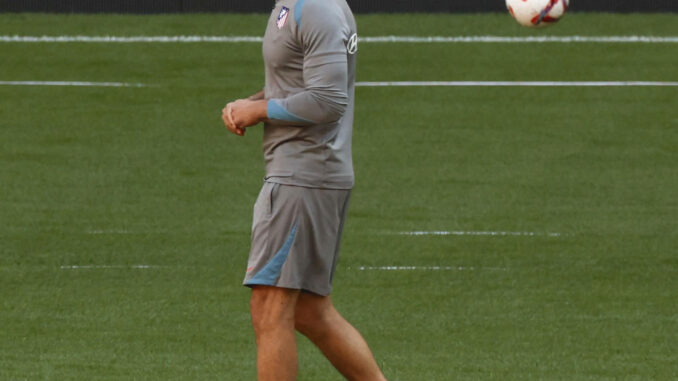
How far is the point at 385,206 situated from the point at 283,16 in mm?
6607

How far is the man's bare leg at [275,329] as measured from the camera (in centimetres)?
577

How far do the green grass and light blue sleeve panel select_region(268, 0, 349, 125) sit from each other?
1.94 m

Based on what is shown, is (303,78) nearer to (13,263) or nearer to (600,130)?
(13,263)

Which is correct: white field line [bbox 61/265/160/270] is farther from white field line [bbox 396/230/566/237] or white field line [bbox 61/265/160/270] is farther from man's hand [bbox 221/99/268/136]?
man's hand [bbox 221/99/268/136]

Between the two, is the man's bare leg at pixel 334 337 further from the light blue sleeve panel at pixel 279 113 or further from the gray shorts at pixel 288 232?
the light blue sleeve panel at pixel 279 113

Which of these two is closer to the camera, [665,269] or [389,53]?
[665,269]

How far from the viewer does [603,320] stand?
839cm

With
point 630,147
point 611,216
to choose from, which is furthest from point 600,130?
point 611,216

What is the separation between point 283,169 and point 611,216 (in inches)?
254

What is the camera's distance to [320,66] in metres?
5.56

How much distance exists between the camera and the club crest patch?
5621mm

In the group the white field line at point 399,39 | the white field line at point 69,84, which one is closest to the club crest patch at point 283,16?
the white field line at point 69,84

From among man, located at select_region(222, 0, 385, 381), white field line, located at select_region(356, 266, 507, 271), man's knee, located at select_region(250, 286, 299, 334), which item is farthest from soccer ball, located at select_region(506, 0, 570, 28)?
man's knee, located at select_region(250, 286, 299, 334)

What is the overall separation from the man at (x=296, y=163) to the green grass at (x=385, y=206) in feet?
4.78
